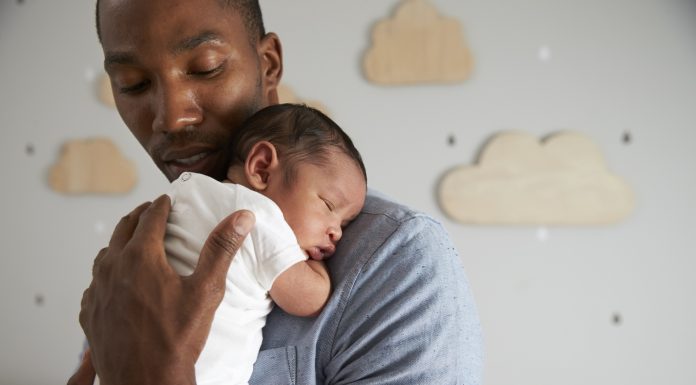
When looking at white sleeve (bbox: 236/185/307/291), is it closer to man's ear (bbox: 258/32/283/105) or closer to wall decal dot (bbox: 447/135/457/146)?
man's ear (bbox: 258/32/283/105)

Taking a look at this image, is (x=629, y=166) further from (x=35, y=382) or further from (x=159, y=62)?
(x=35, y=382)

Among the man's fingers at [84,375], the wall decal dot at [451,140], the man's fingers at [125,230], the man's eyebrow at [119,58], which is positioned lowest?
the wall decal dot at [451,140]

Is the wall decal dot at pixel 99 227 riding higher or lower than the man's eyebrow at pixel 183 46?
lower

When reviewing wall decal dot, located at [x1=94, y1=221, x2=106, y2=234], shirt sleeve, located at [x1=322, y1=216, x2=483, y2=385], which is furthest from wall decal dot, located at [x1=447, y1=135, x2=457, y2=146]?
shirt sleeve, located at [x1=322, y1=216, x2=483, y2=385]

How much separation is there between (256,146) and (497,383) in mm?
1644

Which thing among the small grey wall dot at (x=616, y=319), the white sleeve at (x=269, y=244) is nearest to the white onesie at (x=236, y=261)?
the white sleeve at (x=269, y=244)

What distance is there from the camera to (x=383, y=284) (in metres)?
0.73

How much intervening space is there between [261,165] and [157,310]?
23 centimetres

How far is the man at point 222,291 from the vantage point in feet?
2.22

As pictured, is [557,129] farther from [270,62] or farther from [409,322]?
[409,322]

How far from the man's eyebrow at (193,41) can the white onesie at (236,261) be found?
0.21 metres

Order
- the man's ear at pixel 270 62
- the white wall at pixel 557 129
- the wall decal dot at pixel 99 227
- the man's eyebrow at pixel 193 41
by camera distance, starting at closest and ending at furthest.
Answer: the man's eyebrow at pixel 193 41 → the man's ear at pixel 270 62 → the white wall at pixel 557 129 → the wall decal dot at pixel 99 227

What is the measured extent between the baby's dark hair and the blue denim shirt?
123 millimetres

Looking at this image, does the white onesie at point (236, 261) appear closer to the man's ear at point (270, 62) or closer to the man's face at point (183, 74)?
the man's face at point (183, 74)
